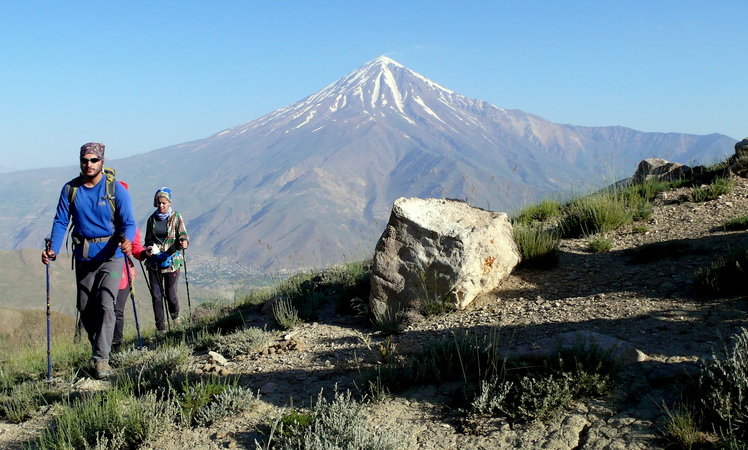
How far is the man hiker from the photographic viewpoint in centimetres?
524

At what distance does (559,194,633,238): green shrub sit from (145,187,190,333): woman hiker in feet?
20.1

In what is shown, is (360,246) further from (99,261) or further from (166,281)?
(99,261)

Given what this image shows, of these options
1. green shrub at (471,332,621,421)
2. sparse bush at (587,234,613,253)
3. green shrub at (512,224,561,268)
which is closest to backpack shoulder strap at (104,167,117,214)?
green shrub at (471,332,621,421)

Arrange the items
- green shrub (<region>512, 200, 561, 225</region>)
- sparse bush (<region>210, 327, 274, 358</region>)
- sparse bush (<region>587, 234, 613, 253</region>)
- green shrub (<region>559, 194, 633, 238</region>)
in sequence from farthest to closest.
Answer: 1. green shrub (<region>512, 200, 561, 225</region>)
2. green shrub (<region>559, 194, 633, 238</region>)
3. sparse bush (<region>587, 234, 613, 253</region>)
4. sparse bush (<region>210, 327, 274, 358</region>)

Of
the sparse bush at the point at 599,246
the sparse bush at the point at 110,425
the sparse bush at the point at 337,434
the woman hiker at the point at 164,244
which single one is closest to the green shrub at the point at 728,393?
the sparse bush at the point at 337,434

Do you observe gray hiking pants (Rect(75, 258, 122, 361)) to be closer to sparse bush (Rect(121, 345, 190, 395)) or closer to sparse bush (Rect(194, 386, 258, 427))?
sparse bush (Rect(121, 345, 190, 395))

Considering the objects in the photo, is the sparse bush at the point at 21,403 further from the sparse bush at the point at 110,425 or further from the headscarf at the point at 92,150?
the headscarf at the point at 92,150

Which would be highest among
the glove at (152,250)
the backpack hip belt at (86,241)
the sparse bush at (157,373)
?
the backpack hip belt at (86,241)

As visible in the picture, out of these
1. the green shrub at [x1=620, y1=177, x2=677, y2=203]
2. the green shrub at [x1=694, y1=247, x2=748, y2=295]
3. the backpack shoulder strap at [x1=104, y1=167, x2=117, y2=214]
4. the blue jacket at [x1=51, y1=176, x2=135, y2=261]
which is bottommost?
the green shrub at [x1=694, y1=247, x2=748, y2=295]

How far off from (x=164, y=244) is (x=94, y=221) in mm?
2138

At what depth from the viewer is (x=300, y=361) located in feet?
17.8

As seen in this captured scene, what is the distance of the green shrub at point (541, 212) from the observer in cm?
1012

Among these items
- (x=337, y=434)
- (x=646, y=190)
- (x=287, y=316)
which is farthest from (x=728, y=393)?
(x=646, y=190)

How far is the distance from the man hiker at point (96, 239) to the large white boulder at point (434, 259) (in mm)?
2963
